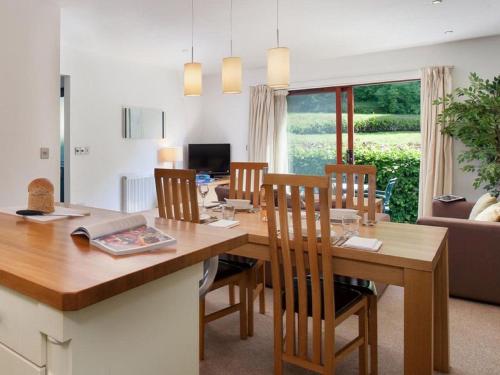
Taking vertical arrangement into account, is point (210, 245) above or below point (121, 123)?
below

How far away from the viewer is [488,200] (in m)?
3.62

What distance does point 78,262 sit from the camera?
95 centimetres

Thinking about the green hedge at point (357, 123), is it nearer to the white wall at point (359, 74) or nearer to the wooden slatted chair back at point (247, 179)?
the white wall at point (359, 74)

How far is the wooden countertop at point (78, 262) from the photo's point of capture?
2.61 ft

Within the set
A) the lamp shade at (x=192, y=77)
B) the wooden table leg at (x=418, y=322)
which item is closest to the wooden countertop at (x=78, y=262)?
the wooden table leg at (x=418, y=322)

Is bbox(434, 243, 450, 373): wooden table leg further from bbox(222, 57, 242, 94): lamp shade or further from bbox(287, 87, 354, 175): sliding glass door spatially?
bbox(287, 87, 354, 175): sliding glass door

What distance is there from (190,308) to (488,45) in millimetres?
5036

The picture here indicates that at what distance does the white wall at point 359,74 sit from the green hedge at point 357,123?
49 cm

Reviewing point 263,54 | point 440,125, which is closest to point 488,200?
point 440,125

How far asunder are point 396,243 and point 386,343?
2.83 feet

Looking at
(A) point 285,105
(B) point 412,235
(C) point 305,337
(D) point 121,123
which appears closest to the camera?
(C) point 305,337


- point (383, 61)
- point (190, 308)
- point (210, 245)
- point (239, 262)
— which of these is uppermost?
point (383, 61)

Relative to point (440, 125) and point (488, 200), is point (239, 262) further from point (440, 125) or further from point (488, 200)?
point (440, 125)

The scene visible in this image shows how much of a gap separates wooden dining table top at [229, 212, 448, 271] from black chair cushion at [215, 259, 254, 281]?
10.3 inches
